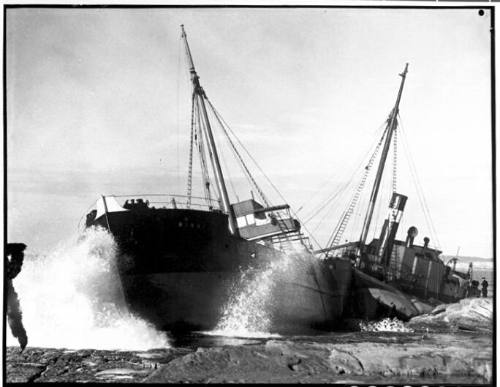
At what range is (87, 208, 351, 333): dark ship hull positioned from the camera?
1332 cm

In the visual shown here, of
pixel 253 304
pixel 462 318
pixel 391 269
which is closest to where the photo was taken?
pixel 253 304

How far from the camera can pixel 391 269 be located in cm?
2105

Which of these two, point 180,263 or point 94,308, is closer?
point 94,308

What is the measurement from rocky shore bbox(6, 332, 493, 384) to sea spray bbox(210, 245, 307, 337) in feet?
9.64

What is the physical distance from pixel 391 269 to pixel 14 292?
15.2m

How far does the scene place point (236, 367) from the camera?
9.95 metres

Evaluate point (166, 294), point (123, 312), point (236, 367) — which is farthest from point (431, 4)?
point (123, 312)

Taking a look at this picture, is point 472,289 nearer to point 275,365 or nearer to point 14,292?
point 275,365

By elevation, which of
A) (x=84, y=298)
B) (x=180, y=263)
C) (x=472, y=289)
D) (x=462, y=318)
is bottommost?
(x=472, y=289)

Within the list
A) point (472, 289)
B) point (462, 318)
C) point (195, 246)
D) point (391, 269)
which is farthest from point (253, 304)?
point (472, 289)

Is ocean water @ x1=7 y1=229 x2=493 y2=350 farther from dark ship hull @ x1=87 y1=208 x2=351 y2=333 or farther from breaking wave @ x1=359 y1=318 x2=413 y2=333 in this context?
breaking wave @ x1=359 y1=318 x2=413 y2=333

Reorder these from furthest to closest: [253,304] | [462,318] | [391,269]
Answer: [391,269] → [462,318] → [253,304]

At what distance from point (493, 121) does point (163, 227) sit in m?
8.36

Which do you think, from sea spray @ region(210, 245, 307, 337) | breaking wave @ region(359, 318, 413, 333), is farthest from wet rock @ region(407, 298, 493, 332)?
sea spray @ region(210, 245, 307, 337)
